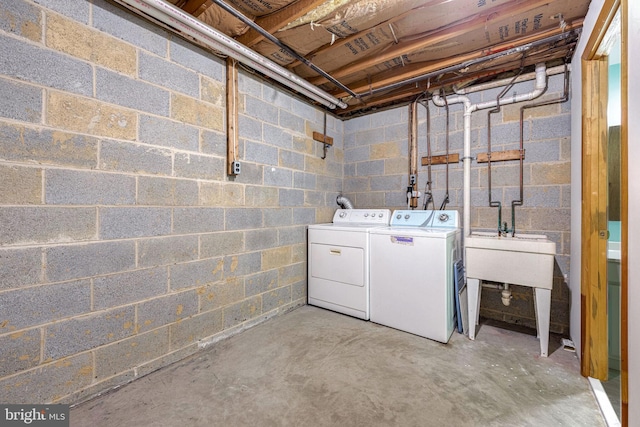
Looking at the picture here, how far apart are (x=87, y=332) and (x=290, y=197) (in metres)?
1.75

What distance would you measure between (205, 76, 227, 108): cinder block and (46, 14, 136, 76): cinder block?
437mm

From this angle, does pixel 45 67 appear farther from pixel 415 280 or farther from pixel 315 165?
pixel 415 280

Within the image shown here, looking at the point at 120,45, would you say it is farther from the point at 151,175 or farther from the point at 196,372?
the point at 196,372

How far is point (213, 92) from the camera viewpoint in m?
2.02

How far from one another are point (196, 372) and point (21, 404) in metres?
0.75

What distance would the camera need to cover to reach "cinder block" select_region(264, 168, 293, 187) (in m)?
2.43

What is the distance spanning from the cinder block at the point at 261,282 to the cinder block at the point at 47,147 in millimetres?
1340

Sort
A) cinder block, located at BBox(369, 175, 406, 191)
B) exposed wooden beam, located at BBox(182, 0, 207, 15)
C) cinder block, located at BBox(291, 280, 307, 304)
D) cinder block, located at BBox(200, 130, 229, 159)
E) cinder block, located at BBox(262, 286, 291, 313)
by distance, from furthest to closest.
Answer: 1. cinder block, located at BBox(369, 175, 406, 191)
2. cinder block, located at BBox(291, 280, 307, 304)
3. cinder block, located at BBox(262, 286, 291, 313)
4. cinder block, located at BBox(200, 130, 229, 159)
5. exposed wooden beam, located at BBox(182, 0, 207, 15)

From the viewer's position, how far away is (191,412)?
135 cm

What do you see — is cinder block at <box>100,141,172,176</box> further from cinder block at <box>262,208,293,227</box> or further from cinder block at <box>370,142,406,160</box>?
cinder block at <box>370,142,406,160</box>

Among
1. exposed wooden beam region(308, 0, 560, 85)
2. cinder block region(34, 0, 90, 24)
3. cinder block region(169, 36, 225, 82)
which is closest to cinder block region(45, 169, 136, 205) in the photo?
cinder block region(34, 0, 90, 24)

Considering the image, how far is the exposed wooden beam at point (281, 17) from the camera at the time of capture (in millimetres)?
1636

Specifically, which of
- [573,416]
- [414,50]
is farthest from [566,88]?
[573,416]

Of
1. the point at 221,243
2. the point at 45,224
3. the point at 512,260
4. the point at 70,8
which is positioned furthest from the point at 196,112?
the point at 512,260
